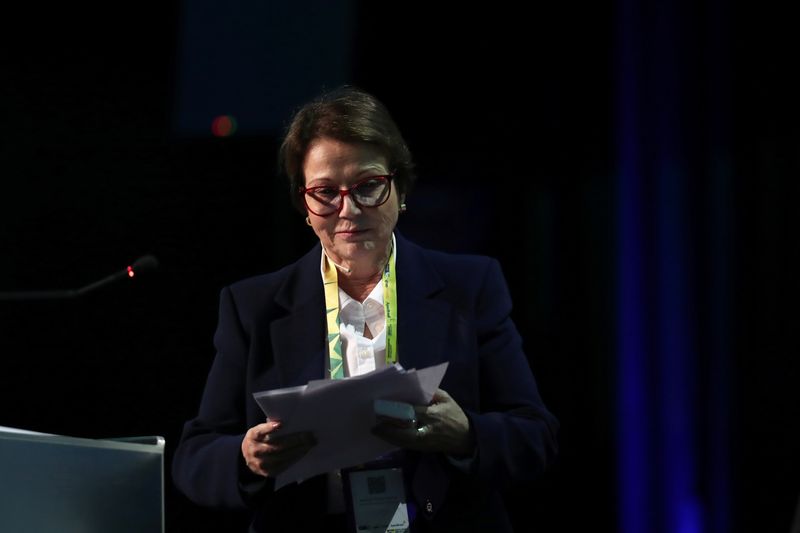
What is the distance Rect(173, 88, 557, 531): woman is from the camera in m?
2.07

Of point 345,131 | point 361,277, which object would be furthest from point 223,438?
point 345,131

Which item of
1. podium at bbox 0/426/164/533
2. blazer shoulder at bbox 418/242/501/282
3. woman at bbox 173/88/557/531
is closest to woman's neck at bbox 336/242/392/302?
woman at bbox 173/88/557/531

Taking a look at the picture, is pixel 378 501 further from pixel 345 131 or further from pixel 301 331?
pixel 345 131

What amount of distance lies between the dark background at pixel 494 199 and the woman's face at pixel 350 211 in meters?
0.89

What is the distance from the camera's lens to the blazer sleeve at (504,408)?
204 centimetres

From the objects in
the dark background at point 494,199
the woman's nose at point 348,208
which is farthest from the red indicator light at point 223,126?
the woman's nose at point 348,208

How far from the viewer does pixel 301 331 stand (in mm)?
2225

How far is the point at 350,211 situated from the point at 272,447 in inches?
22.8

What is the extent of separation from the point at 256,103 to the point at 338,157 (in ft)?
3.68

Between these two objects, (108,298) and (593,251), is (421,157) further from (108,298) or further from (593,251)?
(108,298)

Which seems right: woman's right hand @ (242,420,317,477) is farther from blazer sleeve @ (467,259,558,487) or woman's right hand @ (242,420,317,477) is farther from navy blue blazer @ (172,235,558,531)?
blazer sleeve @ (467,259,558,487)

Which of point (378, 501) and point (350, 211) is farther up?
point (350, 211)

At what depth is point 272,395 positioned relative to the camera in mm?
1708

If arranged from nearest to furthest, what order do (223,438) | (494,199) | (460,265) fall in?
1. (223,438)
2. (460,265)
3. (494,199)
